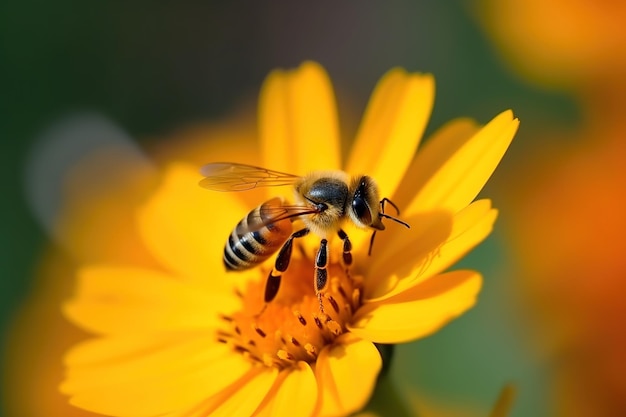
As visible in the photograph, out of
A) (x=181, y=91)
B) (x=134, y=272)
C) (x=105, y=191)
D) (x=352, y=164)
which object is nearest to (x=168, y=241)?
(x=134, y=272)

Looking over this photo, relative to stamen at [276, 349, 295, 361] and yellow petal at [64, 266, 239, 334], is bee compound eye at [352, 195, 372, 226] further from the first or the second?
yellow petal at [64, 266, 239, 334]

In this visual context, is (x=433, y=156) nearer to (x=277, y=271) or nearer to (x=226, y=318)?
(x=277, y=271)

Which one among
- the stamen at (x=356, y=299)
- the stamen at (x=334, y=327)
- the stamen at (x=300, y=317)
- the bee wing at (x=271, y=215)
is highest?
the bee wing at (x=271, y=215)

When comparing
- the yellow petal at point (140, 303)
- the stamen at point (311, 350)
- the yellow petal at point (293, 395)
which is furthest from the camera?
the yellow petal at point (140, 303)

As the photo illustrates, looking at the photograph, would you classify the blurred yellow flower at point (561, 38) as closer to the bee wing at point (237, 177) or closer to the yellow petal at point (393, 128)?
the yellow petal at point (393, 128)

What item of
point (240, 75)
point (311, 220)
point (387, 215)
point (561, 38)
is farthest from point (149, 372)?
point (240, 75)

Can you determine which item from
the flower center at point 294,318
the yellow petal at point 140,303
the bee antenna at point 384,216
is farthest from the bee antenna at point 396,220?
the yellow petal at point 140,303
